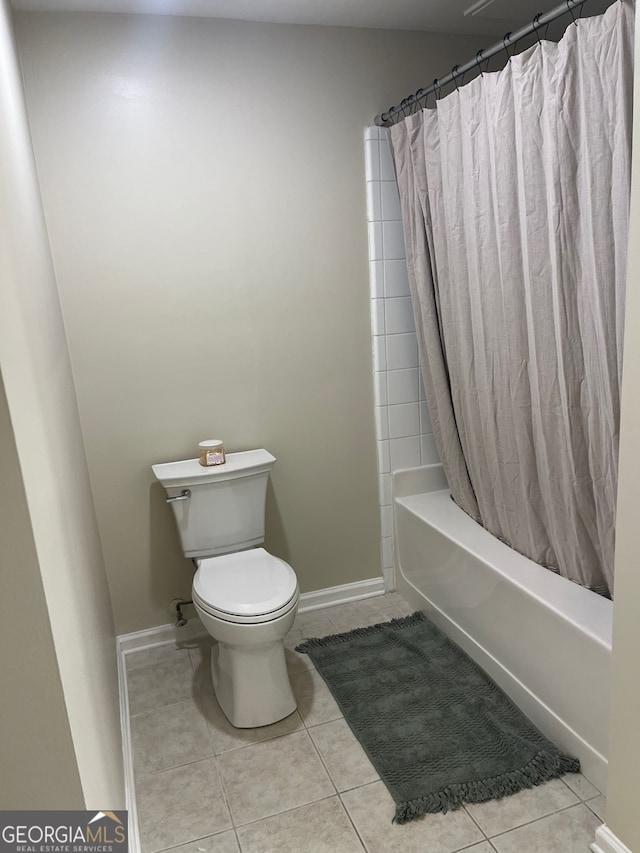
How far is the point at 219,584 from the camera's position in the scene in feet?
7.19

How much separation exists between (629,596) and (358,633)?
4.52 ft

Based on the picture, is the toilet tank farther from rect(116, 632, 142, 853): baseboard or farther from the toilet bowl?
rect(116, 632, 142, 853): baseboard

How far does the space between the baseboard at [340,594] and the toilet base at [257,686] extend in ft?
2.16

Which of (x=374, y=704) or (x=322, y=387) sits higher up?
(x=322, y=387)

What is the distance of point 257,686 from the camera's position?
6.94 feet

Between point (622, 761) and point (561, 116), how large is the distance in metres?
1.62

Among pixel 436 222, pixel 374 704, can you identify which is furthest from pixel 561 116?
pixel 374 704

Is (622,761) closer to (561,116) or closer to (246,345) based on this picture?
(561,116)

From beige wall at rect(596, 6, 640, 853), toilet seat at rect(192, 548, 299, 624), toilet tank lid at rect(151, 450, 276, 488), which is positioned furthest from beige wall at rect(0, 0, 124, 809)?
beige wall at rect(596, 6, 640, 853)

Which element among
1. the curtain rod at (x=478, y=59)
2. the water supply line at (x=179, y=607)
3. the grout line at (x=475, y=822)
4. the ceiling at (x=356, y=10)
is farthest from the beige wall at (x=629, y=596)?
the water supply line at (x=179, y=607)

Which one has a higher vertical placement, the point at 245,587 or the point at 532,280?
the point at 532,280

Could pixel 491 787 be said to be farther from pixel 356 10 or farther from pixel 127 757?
pixel 356 10

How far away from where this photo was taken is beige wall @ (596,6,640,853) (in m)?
1.31

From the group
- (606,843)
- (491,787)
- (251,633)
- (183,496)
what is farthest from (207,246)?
(606,843)
